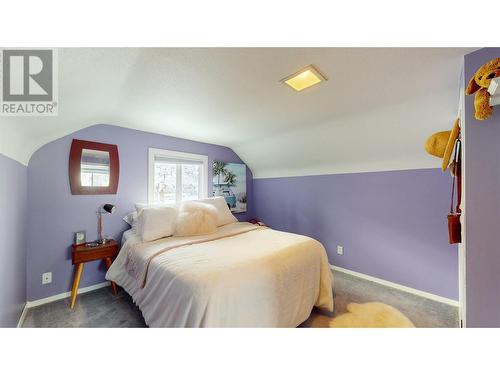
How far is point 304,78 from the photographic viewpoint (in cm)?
142

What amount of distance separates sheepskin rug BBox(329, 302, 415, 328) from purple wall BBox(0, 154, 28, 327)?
243cm

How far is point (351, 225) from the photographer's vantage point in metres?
2.66

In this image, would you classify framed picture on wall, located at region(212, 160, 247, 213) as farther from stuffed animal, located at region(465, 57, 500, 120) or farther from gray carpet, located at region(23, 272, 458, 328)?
stuffed animal, located at region(465, 57, 500, 120)

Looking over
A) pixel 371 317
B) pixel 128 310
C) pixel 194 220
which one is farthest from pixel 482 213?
pixel 128 310

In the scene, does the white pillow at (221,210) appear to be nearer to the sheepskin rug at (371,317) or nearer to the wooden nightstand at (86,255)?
the wooden nightstand at (86,255)

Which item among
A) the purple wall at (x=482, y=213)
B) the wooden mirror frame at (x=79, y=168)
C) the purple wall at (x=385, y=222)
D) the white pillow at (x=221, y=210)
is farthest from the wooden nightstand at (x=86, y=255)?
the purple wall at (x=482, y=213)

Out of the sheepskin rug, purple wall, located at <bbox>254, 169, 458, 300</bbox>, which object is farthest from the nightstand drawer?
purple wall, located at <bbox>254, 169, 458, 300</bbox>

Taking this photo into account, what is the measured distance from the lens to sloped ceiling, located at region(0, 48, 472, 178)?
111 cm

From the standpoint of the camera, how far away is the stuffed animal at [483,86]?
83 cm

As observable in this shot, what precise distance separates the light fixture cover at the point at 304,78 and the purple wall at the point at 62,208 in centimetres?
217

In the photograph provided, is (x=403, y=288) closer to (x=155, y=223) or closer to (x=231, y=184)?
(x=231, y=184)

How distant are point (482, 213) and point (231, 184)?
10.0ft
